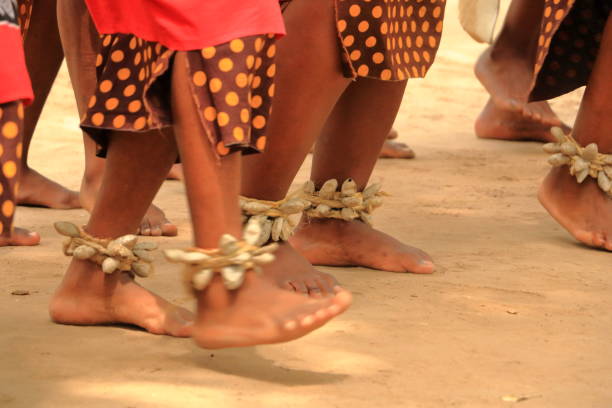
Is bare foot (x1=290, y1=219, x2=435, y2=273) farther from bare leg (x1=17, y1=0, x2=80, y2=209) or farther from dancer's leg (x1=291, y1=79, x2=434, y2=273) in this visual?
bare leg (x1=17, y1=0, x2=80, y2=209)

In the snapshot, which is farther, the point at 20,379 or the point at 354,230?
the point at 354,230

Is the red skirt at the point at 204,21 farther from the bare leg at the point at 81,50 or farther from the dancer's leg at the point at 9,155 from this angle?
the bare leg at the point at 81,50

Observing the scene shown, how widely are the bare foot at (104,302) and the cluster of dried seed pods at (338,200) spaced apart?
2.08ft

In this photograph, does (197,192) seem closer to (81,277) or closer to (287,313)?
(287,313)

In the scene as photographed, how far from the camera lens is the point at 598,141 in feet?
10.0

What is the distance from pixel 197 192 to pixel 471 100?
461 cm

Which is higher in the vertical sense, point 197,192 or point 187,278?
point 197,192

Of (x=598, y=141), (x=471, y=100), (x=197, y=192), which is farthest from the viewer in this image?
(x=471, y=100)

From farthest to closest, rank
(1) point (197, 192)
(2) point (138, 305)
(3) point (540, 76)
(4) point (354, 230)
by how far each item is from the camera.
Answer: (3) point (540, 76) < (4) point (354, 230) < (2) point (138, 305) < (1) point (197, 192)

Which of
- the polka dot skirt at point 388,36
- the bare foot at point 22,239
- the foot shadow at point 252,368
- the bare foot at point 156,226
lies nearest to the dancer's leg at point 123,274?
the foot shadow at point 252,368

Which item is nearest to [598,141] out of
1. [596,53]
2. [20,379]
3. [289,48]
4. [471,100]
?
[596,53]

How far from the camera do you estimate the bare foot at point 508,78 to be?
4051mm

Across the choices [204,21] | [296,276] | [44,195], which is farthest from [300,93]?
[44,195]

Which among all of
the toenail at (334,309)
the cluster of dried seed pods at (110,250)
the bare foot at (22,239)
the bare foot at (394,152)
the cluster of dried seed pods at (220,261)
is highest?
the cluster of dried seed pods at (220,261)
